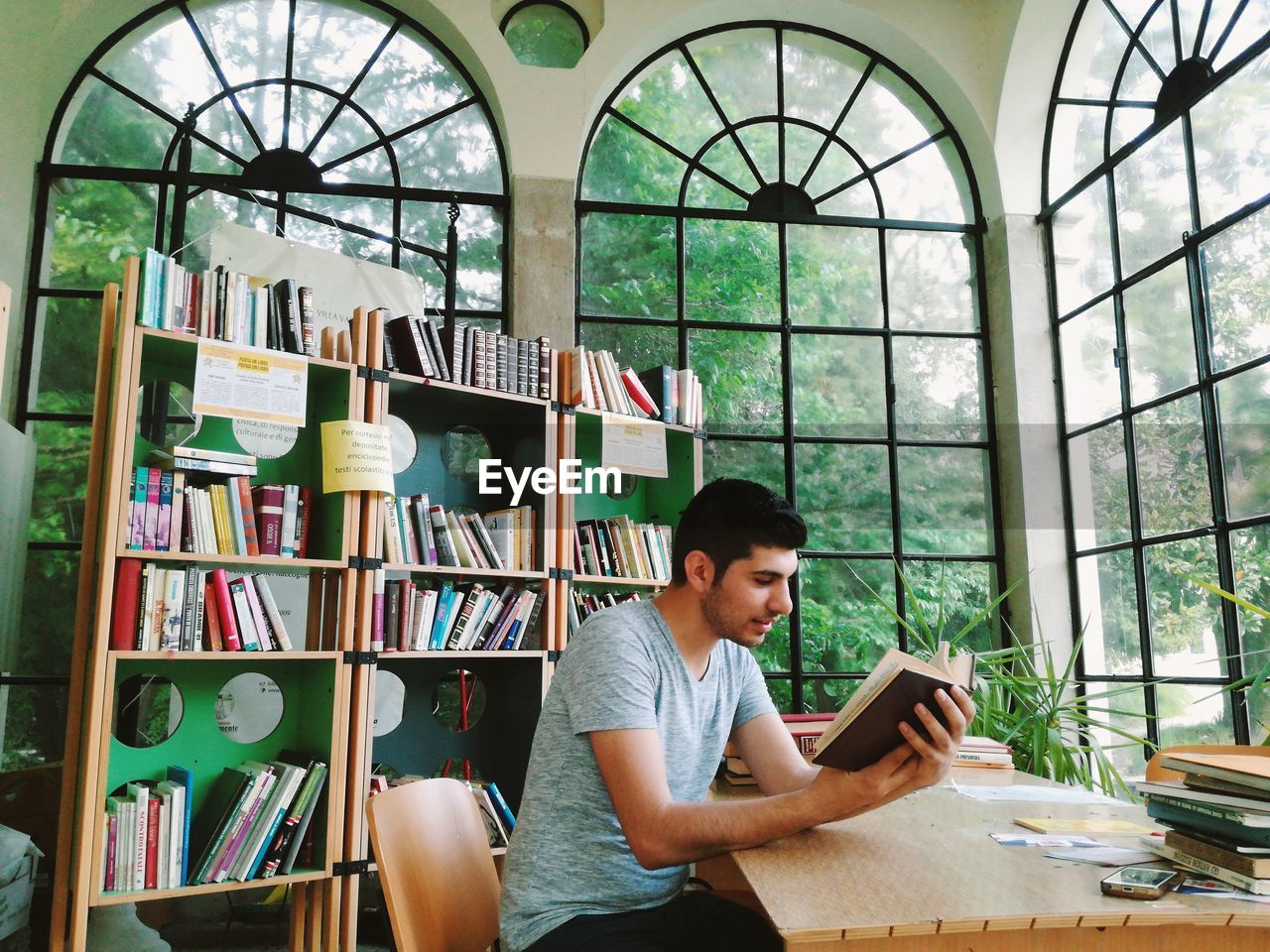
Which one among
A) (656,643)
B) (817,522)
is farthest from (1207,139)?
(656,643)

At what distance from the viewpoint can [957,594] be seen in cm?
466

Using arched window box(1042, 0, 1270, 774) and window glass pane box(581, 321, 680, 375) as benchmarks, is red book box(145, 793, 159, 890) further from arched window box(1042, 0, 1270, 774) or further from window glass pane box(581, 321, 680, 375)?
arched window box(1042, 0, 1270, 774)

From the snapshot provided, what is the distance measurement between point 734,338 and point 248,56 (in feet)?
8.70

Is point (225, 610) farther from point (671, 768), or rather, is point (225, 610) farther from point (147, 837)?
point (671, 768)

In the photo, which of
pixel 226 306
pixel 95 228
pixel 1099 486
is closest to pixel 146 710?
pixel 226 306

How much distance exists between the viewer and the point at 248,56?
14.7ft

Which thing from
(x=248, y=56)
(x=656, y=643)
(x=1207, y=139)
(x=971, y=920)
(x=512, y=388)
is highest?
(x=248, y=56)

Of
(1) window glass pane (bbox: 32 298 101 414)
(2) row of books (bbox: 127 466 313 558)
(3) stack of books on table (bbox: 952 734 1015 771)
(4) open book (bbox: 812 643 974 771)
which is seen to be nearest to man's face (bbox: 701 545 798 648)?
(4) open book (bbox: 812 643 974 771)

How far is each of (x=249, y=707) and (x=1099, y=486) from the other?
3688 mm

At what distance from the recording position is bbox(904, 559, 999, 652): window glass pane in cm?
462

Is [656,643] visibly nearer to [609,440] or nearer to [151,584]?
[151,584]

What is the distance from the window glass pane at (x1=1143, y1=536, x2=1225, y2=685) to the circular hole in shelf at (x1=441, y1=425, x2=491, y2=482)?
2.72 metres

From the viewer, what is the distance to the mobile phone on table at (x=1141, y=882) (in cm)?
124

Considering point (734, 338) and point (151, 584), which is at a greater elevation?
point (734, 338)
